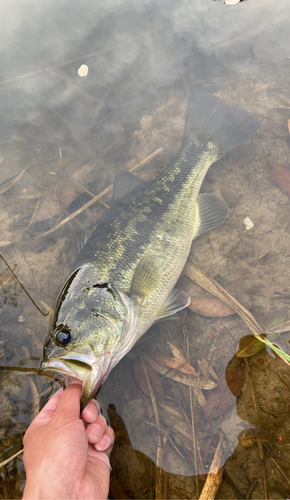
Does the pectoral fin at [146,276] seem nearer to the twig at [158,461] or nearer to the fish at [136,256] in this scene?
the fish at [136,256]

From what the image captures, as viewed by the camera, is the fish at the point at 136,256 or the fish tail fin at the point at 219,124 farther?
the fish tail fin at the point at 219,124

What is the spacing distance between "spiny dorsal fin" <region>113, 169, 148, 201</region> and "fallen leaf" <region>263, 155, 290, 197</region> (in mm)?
1850

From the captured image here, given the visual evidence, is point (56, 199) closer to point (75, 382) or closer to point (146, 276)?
point (146, 276)

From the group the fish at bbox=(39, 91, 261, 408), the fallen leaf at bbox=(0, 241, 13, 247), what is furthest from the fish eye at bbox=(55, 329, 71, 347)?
the fallen leaf at bbox=(0, 241, 13, 247)

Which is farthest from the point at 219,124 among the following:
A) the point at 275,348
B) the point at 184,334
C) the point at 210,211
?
the point at 275,348

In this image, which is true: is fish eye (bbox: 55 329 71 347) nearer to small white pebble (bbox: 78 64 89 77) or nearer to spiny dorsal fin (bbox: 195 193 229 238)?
spiny dorsal fin (bbox: 195 193 229 238)

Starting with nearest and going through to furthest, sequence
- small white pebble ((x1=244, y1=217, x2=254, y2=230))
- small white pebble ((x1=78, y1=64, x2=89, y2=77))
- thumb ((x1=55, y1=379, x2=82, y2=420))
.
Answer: thumb ((x1=55, y1=379, x2=82, y2=420)), small white pebble ((x1=244, y1=217, x2=254, y2=230)), small white pebble ((x1=78, y1=64, x2=89, y2=77))

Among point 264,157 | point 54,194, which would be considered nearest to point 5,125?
point 54,194

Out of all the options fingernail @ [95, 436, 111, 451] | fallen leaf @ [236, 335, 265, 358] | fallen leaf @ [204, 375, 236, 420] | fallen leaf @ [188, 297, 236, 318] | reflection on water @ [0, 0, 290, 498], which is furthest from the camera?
fallen leaf @ [188, 297, 236, 318]

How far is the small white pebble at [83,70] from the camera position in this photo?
5352 millimetres

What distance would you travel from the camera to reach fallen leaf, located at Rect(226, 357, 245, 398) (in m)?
2.69

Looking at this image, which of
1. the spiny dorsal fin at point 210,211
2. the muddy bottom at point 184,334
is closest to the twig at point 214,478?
the muddy bottom at point 184,334

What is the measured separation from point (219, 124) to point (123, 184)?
5.49 ft

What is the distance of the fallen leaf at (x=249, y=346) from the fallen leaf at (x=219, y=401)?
1.09 feet
